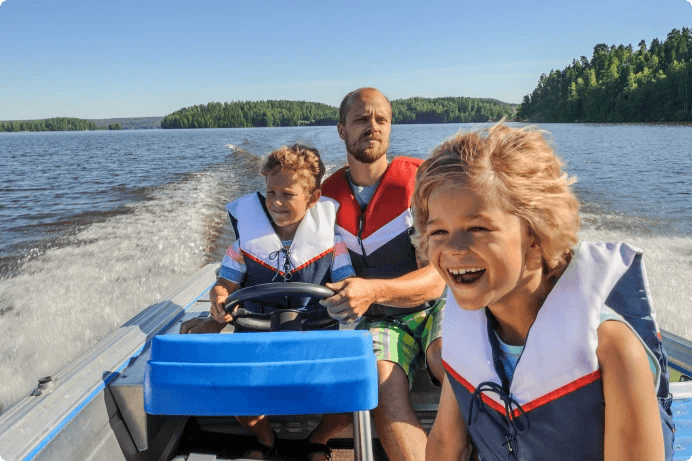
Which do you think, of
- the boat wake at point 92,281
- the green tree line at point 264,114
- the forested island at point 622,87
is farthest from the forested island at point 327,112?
the boat wake at point 92,281

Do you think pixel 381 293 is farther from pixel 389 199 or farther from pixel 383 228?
pixel 389 199

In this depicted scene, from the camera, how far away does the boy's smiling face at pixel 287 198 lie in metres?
1.90

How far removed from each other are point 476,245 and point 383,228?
1.18 m

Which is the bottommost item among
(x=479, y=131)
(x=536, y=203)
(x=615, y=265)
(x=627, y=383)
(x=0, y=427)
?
(x=0, y=427)

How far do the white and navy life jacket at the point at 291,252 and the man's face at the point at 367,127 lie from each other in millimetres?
307

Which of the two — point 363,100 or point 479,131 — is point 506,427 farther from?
point 363,100

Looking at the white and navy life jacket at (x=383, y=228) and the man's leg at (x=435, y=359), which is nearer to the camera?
the man's leg at (x=435, y=359)

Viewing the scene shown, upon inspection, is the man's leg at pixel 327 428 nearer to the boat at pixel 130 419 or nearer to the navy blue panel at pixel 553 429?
the boat at pixel 130 419

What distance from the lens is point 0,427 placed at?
52.7 inches

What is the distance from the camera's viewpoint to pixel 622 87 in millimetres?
47875

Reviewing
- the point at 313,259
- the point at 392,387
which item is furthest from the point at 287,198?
the point at 392,387

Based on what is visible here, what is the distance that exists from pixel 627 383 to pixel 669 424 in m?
0.23

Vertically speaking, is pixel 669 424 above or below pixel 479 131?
below

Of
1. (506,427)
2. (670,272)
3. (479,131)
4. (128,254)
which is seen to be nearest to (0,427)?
(506,427)
